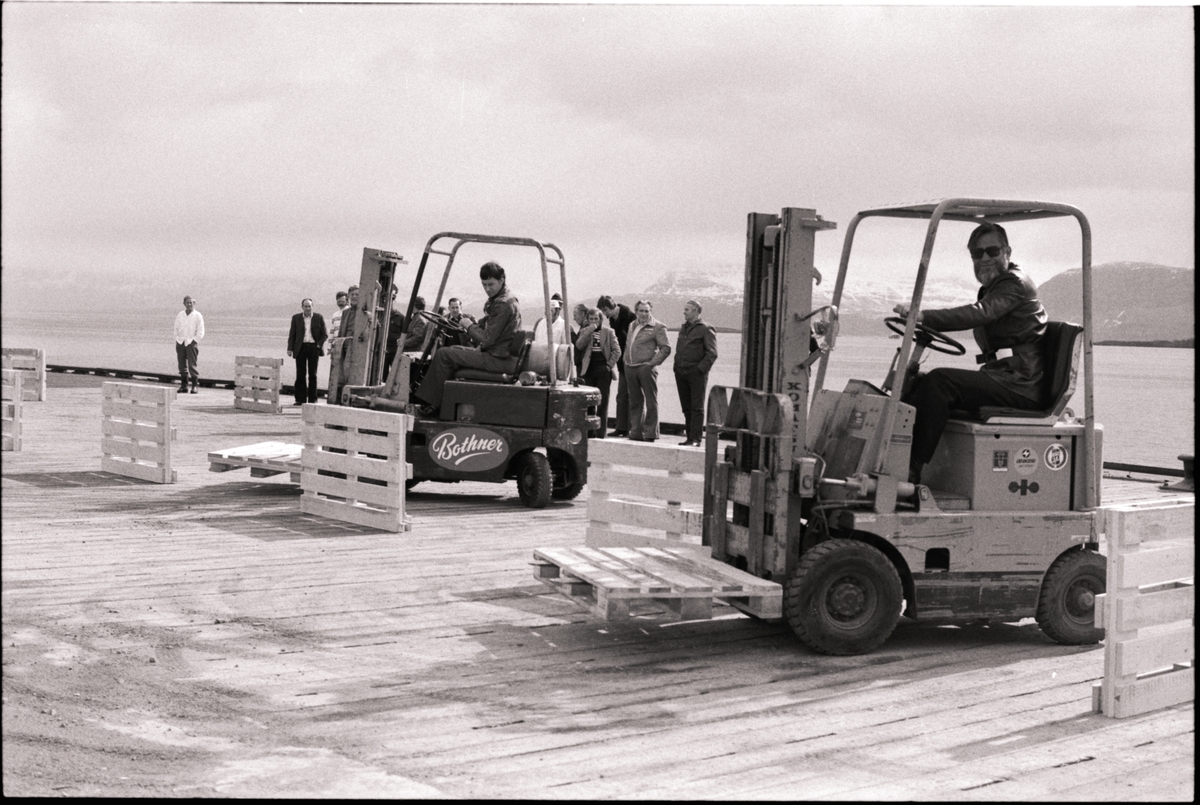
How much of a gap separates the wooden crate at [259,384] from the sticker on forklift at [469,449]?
1094 centimetres

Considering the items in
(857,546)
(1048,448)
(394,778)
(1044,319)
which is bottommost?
(394,778)

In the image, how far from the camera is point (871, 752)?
554 cm

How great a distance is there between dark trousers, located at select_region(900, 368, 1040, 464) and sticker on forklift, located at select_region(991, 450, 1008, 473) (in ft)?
0.82

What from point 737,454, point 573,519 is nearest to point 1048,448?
point 737,454

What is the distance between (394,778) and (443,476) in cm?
752

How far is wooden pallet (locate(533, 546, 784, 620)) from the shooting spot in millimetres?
6853

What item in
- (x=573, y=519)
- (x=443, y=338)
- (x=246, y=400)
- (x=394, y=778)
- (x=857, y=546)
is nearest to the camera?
(x=394, y=778)

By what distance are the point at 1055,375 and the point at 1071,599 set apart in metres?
1.21

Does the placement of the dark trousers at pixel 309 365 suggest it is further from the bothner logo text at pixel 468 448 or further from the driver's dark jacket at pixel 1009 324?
the driver's dark jacket at pixel 1009 324

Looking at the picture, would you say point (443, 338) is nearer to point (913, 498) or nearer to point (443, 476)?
point (443, 476)

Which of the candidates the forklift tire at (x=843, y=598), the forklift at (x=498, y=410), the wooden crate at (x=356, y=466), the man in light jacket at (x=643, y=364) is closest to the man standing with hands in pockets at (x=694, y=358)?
the man in light jacket at (x=643, y=364)

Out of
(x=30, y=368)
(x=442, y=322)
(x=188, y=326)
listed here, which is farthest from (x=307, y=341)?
(x=442, y=322)

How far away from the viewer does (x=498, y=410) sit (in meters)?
12.6

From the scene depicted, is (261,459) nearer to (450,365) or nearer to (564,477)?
(450,365)
